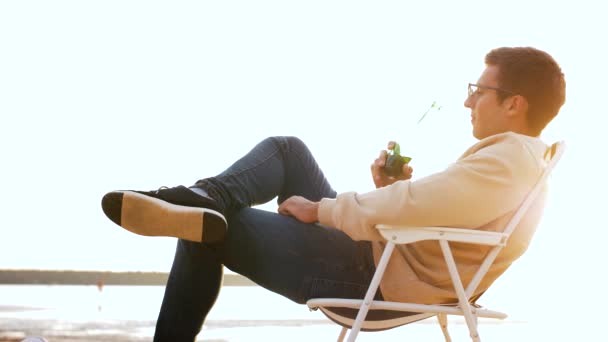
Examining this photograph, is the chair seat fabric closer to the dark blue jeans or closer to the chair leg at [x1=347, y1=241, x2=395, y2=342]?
the dark blue jeans

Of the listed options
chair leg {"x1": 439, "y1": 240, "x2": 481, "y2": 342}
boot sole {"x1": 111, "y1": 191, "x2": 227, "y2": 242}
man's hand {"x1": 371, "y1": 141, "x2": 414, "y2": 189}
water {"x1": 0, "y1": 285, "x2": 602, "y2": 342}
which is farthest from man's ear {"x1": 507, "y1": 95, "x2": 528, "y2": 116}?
water {"x1": 0, "y1": 285, "x2": 602, "y2": 342}

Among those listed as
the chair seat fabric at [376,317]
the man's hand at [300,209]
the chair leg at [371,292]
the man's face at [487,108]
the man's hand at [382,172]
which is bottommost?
the chair seat fabric at [376,317]

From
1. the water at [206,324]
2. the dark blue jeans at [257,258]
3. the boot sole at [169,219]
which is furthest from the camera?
the water at [206,324]

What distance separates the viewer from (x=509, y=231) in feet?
8.73

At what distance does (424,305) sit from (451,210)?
0.31 meters

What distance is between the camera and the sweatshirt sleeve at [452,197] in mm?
2594

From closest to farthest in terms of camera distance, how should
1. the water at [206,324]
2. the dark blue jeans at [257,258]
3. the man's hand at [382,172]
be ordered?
the dark blue jeans at [257,258]
the man's hand at [382,172]
the water at [206,324]

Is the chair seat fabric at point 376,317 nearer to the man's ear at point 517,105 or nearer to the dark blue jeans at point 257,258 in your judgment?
the dark blue jeans at point 257,258

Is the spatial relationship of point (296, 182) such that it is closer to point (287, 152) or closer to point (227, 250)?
point (287, 152)

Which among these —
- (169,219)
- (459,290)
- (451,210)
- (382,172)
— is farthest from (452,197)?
(169,219)

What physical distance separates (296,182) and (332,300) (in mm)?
500

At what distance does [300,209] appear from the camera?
2846 millimetres

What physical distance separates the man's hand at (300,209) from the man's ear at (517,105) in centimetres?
73

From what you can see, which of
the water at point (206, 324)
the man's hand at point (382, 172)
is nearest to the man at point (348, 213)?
the man's hand at point (382, 172)
